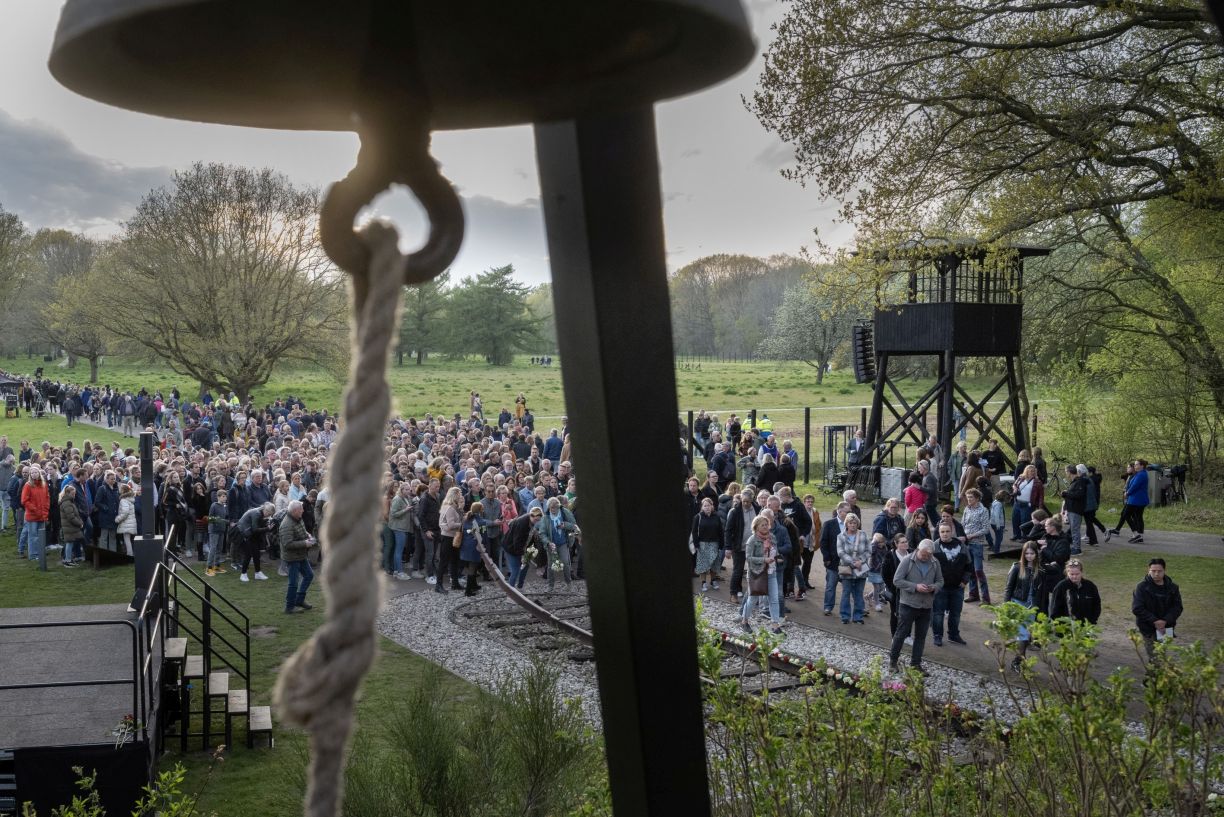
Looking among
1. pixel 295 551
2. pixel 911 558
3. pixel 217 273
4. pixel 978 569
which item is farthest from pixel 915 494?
pixel 217 273

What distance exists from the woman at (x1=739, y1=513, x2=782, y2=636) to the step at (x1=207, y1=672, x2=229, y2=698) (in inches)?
235

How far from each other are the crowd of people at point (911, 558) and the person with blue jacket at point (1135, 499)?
0.14 ft

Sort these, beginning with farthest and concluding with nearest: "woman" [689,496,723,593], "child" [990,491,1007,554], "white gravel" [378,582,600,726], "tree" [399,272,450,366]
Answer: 1. "tree" [399,272,450,366]
2. "child" [990,491,1007,554]
3. "woman" [689,496,723,593]
4. "white gravel" [378,582,600,726]

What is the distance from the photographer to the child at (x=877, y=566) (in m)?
12.8

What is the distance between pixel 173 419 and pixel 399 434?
1189 centimetres

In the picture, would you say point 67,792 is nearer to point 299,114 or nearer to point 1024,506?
point 299,114

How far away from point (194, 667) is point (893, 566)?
8034 millimetres

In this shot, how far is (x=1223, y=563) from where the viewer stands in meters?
16.4

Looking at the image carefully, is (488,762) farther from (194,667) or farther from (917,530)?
(917,530)

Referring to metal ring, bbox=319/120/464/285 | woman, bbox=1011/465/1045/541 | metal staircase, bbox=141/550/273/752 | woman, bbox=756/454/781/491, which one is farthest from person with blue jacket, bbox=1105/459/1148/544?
metal ring, bbox=319/120/464/285

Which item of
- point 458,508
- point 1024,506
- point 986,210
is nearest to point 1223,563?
point 1024,506

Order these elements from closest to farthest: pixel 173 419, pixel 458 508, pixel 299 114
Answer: pixel 299 114
pixel 458 508
pixel 173 419

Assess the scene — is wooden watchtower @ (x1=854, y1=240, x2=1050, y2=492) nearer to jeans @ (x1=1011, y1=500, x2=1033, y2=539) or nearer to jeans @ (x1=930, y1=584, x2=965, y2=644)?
jeans @ (x1=1011, y1=500, x2=1033, y2=539)

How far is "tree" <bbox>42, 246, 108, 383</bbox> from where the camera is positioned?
33.3m
